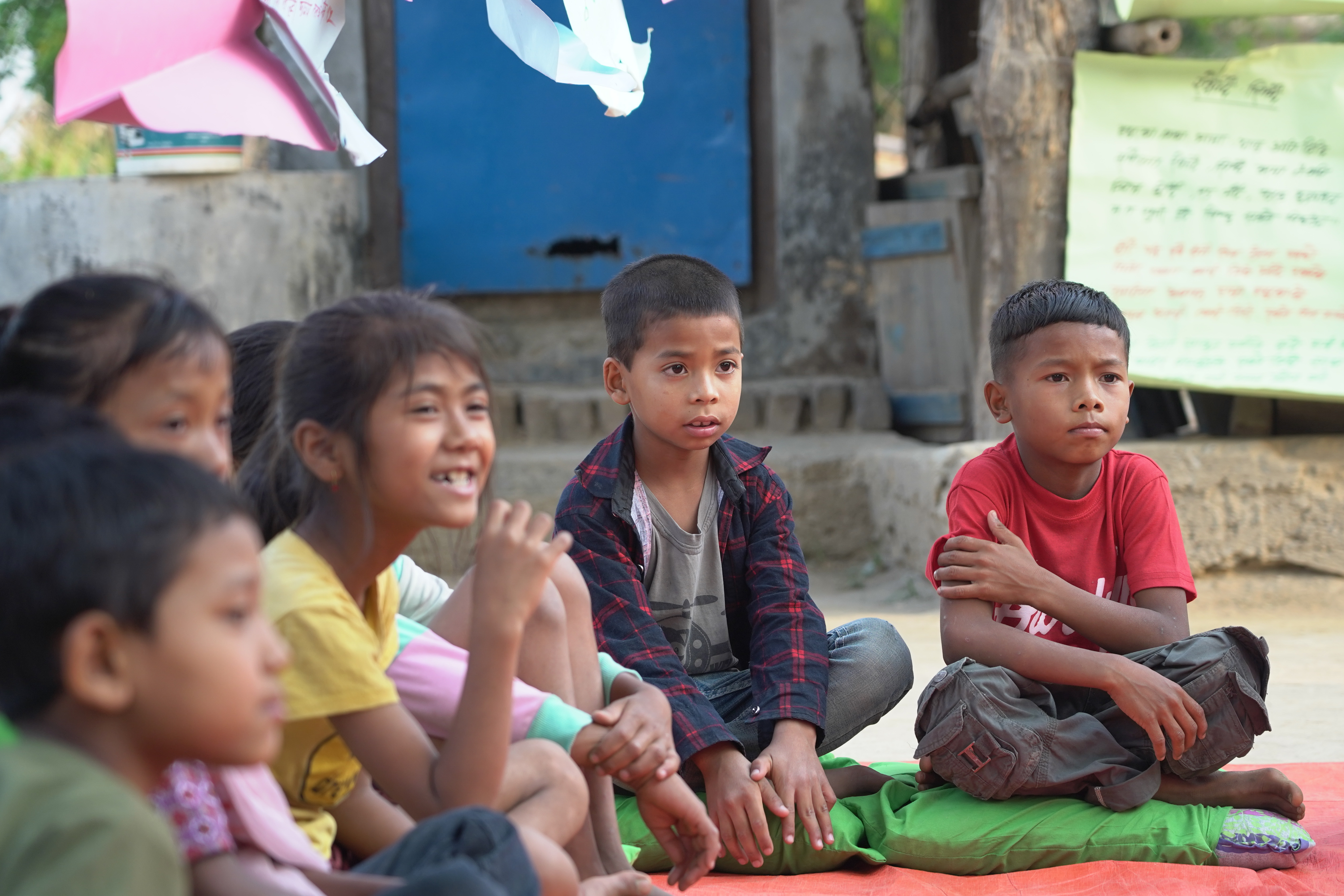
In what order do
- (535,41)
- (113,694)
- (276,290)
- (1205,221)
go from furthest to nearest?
1. (276,290)
2. (1205,221)
3. (535,41)
4. (113,694)

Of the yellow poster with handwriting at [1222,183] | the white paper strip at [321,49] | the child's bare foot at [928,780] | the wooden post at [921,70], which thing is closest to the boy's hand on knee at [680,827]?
the child's bare foot at [928,780]

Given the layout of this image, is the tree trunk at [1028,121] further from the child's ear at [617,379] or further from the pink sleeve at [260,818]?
the pink sleeve at [260,818]

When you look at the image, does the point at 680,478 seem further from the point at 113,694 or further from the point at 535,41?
the point at 113,694

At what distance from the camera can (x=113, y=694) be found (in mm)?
913

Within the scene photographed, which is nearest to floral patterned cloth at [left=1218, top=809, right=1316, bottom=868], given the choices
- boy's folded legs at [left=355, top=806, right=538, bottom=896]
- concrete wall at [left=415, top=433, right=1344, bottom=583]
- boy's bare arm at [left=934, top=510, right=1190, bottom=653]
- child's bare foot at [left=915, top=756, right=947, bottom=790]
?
boy's bare arm at [left=934, top=510, right=1190, bottom=653]

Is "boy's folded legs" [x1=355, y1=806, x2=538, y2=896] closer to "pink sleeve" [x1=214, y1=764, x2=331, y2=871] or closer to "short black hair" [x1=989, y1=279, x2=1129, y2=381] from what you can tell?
"pink sleeve" [x1=214, y1=764, x2=331, y2=871]

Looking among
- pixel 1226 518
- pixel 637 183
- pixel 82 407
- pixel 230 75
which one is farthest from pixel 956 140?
pixel 82 407

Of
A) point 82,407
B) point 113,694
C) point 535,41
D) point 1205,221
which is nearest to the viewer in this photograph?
point 113,694

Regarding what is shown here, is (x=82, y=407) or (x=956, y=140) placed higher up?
(x=956, y=140)

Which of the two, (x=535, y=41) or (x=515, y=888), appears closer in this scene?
(x=515, y=888)

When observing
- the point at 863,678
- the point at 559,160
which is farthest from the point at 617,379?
the point at 559,160

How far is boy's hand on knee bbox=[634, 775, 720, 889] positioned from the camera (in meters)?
1.65

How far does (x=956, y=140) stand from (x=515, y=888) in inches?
206

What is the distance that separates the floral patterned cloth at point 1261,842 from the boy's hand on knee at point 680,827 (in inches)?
34.9
